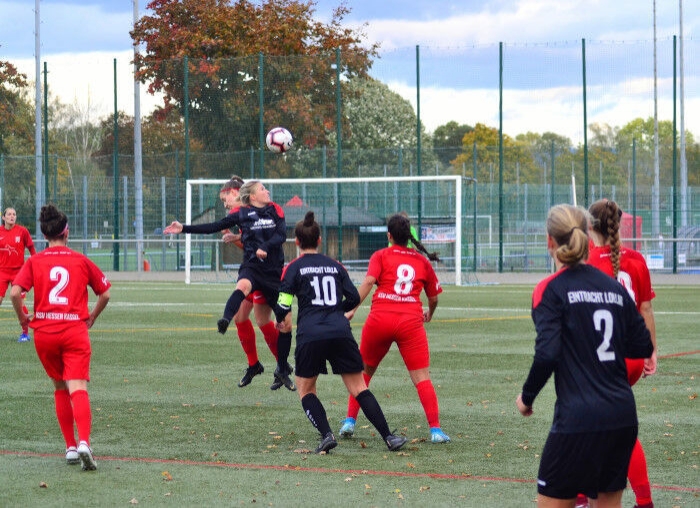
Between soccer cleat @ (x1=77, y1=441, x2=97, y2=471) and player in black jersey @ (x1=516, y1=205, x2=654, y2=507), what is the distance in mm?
3491

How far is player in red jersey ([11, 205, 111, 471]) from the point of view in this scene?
7.53 meters

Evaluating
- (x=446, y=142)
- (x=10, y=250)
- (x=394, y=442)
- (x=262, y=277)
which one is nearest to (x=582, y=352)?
(x=394, y=442)

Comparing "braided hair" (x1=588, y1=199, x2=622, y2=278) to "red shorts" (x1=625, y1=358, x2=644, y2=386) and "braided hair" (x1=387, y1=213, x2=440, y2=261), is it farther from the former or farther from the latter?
"braided hair" (x1=387, y1=213, x2=440, y2=261)

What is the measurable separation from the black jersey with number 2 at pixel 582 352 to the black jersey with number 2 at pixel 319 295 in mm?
3403

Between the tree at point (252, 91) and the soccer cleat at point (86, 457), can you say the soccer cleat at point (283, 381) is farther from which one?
the tree at point (252, 91)

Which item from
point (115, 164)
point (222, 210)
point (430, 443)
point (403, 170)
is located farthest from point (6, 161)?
point (430, 443)

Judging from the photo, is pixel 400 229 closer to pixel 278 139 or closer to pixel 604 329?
pixel 604 329

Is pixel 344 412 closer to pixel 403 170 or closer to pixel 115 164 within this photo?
pixel 403 170

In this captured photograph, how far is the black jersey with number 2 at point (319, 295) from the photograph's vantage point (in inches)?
319

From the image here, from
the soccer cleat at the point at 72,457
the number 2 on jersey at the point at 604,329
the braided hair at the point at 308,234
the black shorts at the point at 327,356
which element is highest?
the braided hair at the point at 308,234

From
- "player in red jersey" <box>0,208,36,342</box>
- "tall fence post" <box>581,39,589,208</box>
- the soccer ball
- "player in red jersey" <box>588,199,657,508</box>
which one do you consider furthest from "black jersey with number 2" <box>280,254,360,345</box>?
"tall fence post" <box>581,39,589,208</box>

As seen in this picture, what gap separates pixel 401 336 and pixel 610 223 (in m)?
2.65

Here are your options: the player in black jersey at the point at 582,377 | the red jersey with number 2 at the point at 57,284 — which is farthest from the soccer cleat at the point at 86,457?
the player in black jersey at the point at 582,377

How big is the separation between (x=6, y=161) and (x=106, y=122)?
4.43 meters
